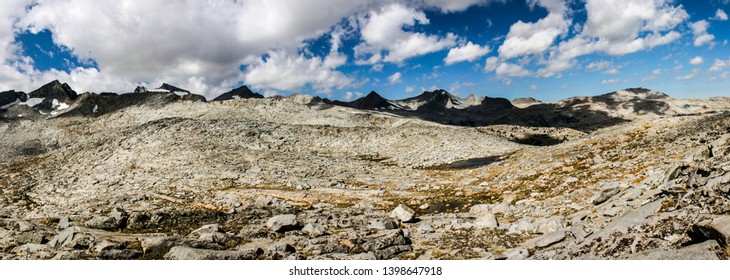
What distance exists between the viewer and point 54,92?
140 metres

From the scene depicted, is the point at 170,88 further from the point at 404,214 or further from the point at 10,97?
the point at 404,214

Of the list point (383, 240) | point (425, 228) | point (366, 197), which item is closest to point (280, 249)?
point (383, 240)

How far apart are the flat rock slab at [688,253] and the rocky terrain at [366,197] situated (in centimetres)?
4

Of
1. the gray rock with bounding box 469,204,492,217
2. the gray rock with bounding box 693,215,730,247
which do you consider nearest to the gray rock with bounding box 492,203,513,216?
the gray rock with bounding box 469,204,492,217

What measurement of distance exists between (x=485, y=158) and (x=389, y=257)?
38537 mm

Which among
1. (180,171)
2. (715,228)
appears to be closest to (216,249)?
(715,228)

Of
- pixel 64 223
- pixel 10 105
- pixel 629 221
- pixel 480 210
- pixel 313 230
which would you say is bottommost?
pixel 480 210

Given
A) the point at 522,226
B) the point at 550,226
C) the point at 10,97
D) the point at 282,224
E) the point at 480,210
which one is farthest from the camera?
the point at 10,97

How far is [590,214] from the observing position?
1537 centimetres

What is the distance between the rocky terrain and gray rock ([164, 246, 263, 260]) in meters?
0.05

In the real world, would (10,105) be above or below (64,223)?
above

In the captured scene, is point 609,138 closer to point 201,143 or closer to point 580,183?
point 580,183

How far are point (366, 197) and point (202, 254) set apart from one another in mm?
16184

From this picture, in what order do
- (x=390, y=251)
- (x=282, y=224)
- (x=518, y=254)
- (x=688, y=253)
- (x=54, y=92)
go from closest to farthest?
(x=688, y=253), (x=518, y=254), (x=390, y=251), (x=282, y=224), (x=54, y=92)
